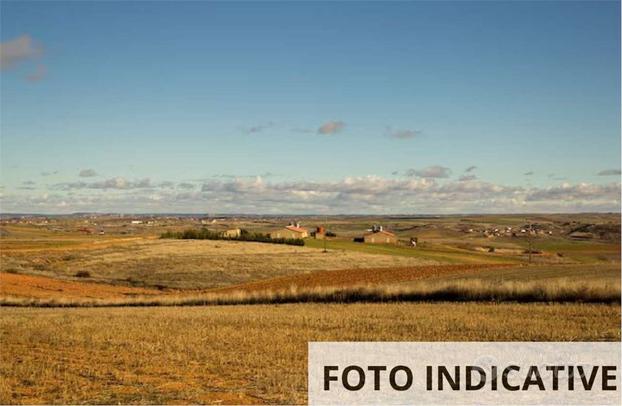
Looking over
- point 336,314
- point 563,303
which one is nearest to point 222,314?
point 336,314

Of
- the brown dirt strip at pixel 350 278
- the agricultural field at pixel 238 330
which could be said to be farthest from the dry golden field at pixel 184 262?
the agricultural field at pixel 238 330

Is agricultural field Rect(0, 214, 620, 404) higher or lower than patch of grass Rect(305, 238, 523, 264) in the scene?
higher

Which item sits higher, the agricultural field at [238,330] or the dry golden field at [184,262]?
the agricultural field at [238,330]

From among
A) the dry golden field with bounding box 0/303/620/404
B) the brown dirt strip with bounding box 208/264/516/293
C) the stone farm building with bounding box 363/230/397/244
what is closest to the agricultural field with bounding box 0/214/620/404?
the dry golden field with bounding box 0/303/620/404

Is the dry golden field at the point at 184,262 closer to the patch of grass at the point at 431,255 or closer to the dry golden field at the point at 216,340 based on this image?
the patch of grass at the point at 431,255

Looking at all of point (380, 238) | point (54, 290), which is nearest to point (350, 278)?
point (54, 290)

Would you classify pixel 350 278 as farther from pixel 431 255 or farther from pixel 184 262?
pixel 431 255

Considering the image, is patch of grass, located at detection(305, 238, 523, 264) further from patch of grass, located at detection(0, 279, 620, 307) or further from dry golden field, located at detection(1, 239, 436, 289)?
patch of grass, located at detection(0, 279, 620, 307)
